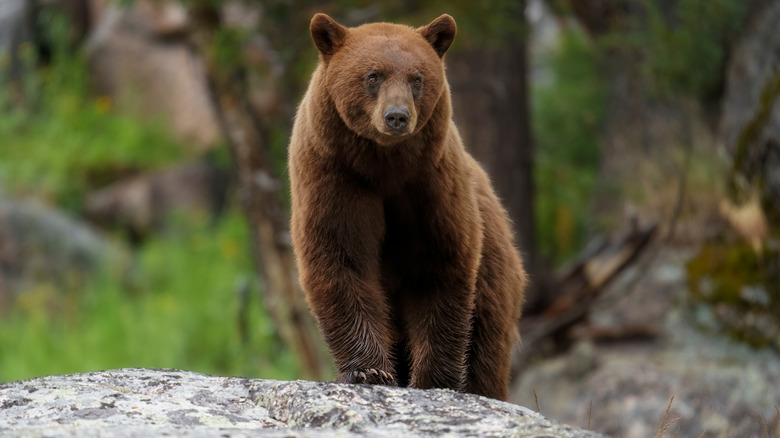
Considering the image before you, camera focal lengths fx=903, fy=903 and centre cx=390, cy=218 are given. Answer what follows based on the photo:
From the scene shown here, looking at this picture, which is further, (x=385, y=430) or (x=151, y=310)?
(x=151, y=310)

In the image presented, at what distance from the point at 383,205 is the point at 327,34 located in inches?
31.8

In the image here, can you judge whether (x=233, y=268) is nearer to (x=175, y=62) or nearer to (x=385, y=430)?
(x=175, y=62)

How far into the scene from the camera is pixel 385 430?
9.52 ft

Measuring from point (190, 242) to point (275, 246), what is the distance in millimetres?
3786

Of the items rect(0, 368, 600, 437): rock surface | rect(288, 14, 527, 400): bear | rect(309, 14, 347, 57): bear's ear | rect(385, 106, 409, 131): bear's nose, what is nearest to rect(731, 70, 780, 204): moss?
rect(288, 14, 527, 400): bear

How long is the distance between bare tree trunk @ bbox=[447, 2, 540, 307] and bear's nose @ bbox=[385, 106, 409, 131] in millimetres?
5246

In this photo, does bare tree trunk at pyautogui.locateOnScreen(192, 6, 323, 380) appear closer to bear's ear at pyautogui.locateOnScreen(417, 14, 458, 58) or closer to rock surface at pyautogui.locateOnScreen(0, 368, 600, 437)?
bear's ear at pyautogui.locateOnScreen(417, 14, 458, 58)

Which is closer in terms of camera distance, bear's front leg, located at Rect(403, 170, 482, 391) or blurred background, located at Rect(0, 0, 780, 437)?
bear's front leg, located at Rect(403, 170, 482, 391)

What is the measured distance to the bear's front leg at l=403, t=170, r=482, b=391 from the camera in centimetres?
395

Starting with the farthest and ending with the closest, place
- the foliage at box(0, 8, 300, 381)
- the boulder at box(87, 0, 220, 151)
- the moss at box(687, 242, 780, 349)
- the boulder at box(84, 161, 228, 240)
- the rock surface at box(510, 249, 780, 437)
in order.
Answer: the boulder at box(87, 0, 220, 151), the boulder at box(84, 161, 228, 240), the foliage at box(0, 8, 300, 381), the moss at box(687, 242, 780, 349), the rock surface at box(510, 249, 780, 437)

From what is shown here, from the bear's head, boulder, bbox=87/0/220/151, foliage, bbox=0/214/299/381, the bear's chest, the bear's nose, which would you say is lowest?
foliage, bbox=0/214/299/381

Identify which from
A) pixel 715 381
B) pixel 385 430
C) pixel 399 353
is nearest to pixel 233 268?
pixel 715 381

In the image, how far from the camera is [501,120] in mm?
8938

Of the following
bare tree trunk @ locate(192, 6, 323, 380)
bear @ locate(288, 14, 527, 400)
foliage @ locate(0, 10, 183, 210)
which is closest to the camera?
bear @ locate(288, 14, 527, 400)
